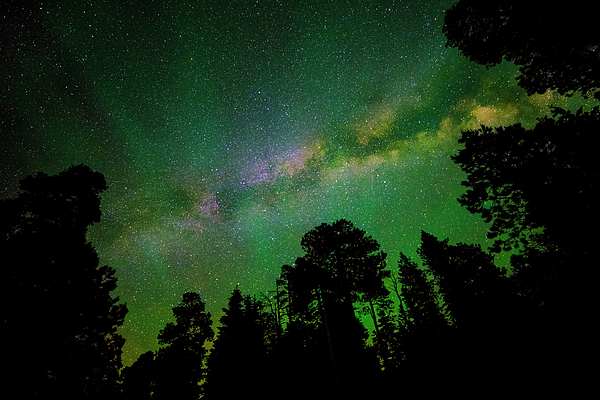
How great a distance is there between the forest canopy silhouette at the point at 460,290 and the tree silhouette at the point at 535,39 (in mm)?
33

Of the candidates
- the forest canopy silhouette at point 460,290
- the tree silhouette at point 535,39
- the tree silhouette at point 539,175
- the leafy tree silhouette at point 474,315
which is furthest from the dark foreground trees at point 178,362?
the tree silhouette at point 535,39

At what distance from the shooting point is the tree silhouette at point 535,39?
578 cm

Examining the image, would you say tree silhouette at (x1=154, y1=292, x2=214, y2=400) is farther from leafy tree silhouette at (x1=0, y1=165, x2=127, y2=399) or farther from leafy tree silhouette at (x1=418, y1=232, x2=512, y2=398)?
leafy tree silhouette at (x1=418, y1=232, x2=512, y2=398)

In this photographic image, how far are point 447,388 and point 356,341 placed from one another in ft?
28.5

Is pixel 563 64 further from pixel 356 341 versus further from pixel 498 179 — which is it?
pixel 356 341

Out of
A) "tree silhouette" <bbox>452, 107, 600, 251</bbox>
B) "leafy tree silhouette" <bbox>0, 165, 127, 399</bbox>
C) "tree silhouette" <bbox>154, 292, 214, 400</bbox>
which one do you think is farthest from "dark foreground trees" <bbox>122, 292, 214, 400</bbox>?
"tree silhouette" <bbox>452, 107, 600, 251</bbox>

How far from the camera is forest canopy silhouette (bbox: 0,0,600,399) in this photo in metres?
6.99

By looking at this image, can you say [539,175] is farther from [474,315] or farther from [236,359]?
→ [236,359]

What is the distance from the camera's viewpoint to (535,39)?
6551 millimetres

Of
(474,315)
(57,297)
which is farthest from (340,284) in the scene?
(57,297)

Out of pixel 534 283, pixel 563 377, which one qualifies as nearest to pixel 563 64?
pixel 534 283

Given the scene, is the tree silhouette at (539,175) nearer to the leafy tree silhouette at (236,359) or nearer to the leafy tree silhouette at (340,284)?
the leafy tree silhouette at (340,284)

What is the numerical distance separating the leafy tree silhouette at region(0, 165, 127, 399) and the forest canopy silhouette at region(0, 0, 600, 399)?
49 millimetres

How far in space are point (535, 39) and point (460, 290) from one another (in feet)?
71.3
